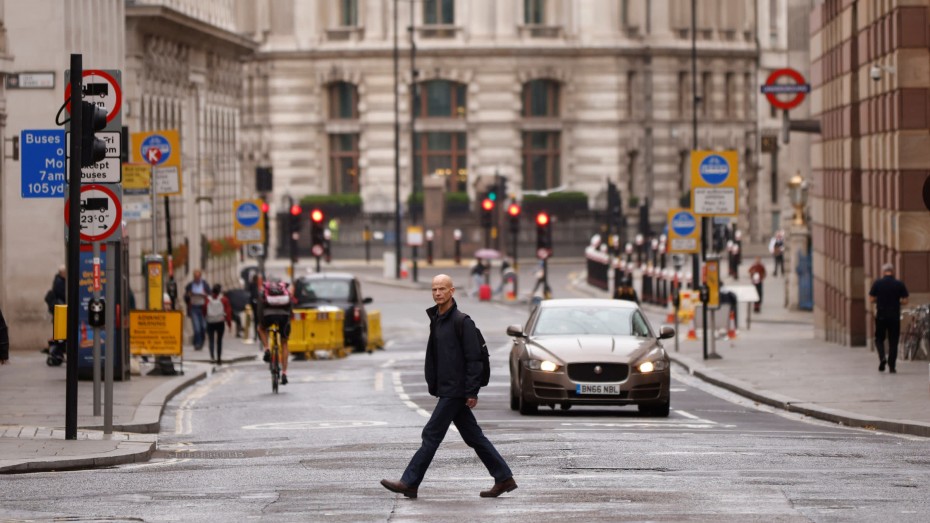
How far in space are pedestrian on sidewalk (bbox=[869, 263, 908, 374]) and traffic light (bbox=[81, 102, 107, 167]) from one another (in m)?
14.3

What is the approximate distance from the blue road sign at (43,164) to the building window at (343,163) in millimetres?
80126

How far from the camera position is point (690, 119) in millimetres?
106312

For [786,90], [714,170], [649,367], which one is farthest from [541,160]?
[649,367]

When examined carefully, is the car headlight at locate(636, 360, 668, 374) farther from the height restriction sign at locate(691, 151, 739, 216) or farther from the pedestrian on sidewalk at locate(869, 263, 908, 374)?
the height restriction sign at locate(691, 151, 739, 216)

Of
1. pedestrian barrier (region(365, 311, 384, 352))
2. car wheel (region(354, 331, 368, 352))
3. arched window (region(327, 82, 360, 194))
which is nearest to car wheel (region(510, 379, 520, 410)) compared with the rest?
car wheel (region(354, 331, 368, 352))

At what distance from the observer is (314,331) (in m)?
41.8

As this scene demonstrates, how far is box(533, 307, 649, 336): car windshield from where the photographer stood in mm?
25781

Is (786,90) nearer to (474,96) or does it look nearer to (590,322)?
(590,322)

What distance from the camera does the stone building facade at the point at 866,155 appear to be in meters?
35.7

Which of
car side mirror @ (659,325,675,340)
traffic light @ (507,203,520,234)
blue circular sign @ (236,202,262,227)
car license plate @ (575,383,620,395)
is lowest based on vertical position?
car license plate @ (575,383,620,395)

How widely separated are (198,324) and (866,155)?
1389 cm

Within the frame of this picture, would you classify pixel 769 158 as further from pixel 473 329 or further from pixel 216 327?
pixel 473 329

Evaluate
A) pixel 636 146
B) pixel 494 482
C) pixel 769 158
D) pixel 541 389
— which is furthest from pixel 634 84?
pixel 494 482

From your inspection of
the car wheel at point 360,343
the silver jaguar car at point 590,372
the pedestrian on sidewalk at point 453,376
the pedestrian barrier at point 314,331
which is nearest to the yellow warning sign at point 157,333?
the pedestrian barrier at point 314,331
